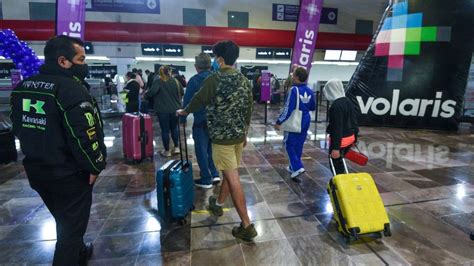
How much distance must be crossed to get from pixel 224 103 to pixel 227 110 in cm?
6

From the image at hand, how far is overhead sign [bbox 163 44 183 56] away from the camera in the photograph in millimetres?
14833

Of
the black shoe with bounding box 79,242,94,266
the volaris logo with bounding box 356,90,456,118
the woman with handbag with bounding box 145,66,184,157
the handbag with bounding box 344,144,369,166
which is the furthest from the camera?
the volaris logo with bounding box 356,90,456,118

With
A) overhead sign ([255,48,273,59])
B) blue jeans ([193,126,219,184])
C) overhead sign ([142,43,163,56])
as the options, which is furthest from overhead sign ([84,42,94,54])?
blue jeans ([193,126,219,184])

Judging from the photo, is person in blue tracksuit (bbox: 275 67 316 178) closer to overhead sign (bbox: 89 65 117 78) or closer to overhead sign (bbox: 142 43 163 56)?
overhead sign (bbox: 142 43 163 56)

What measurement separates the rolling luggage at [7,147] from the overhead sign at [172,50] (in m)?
10.8

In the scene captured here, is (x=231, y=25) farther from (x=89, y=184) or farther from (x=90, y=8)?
(x=89, y=184)

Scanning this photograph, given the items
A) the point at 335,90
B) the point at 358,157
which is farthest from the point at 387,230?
the point at 335,90

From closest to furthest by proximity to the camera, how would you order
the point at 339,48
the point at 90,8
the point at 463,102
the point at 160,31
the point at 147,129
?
the point at 147,129, the point at 463,102, the point at 160,31, the point at 90,8, the point at 339,48

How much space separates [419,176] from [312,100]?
1.93m

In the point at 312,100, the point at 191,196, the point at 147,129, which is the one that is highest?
the point at 312,100

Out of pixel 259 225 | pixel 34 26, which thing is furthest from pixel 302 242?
pixel 34 26

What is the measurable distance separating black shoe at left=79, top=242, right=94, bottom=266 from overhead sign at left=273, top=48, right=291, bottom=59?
1501 centimetres

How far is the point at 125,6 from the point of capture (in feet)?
46.4

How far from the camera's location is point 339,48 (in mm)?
15258
